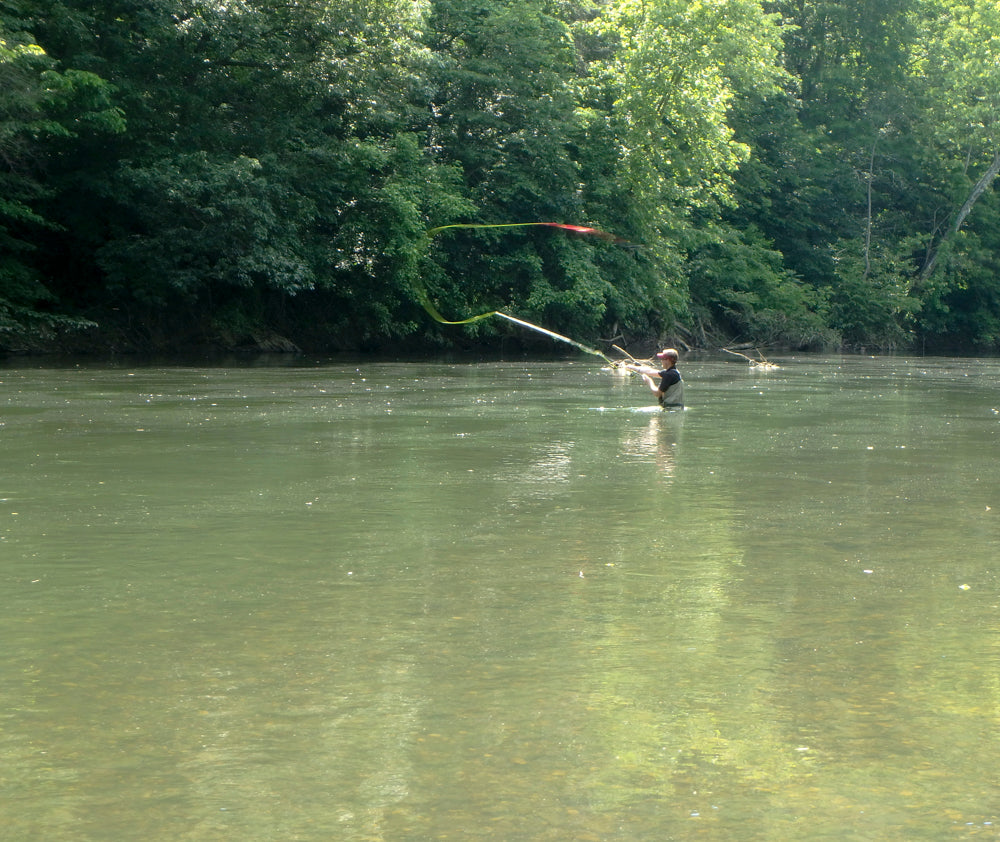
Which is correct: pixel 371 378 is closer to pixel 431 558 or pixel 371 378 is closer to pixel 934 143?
pixel 431 558

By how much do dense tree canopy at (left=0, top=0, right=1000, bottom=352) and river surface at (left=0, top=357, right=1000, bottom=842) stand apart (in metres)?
22.9

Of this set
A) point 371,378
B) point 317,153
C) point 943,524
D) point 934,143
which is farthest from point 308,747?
point 934,143

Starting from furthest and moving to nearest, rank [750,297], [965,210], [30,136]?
[965,210], [750,297], [30,136]

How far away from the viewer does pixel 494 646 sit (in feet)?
19.0

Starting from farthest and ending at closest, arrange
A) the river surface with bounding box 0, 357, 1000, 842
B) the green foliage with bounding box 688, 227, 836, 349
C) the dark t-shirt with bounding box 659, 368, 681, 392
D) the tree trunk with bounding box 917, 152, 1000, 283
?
1. the tree trunk with bounding box 917, 152, 1000, 283
2. the green foliage with bounding box 688, 227, 836, 349
3. the dark t-shirt with bounding box 659, 368, 681, 392
4. the river surface with bounding box 0, 357, 1000, 842

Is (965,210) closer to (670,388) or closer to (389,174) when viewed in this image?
(389,174)

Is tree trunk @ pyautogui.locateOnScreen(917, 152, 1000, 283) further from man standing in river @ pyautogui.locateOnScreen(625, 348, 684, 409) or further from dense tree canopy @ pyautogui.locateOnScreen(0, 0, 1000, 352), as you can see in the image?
man standing in river @ pyautogui.locateOnScreen(625, 348, 684, 409)

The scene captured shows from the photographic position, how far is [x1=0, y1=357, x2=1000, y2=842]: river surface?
402cm

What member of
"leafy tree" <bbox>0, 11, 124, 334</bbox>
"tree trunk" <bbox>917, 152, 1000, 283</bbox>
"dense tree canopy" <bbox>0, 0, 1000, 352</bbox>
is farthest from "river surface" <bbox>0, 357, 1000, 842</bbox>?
"tree trunk" <bbox>917, 152, 1000, 283</bbox>

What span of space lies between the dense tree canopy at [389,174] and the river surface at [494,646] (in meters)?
22.9

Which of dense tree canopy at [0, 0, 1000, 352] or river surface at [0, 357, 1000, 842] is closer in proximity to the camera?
river surface at [0, 357, 1000, 842]

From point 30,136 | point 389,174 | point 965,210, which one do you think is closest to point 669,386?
point 389,174

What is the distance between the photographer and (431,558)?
779 cm

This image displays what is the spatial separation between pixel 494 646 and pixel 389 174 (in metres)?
35.0
